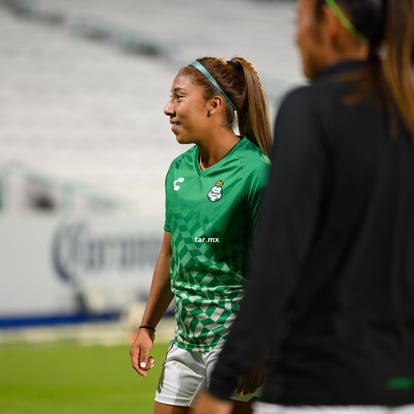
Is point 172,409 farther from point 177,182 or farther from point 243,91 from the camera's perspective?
point 243,91

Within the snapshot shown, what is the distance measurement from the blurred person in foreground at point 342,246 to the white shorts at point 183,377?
1674 millimetres

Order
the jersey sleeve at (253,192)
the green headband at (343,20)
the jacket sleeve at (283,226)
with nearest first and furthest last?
the jacket sleeve at (283,226), the green headband at (343,20), the jersey sleeve at (253,192)

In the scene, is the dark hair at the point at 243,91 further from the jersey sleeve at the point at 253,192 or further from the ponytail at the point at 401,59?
the ponytail at the point at 401,59

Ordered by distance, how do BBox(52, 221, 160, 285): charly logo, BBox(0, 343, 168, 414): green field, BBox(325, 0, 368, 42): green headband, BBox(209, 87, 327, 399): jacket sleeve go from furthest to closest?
1. BBox(52, 221, 160, 285): charly logo
2. BBox(0, 343, 168, 414): green field
3. BBox(325, 0, 368, 42): green headband
4. BBox(209, 87, 327, 399): jacket sleeve

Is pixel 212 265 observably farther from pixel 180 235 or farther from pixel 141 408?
pixel 141 408

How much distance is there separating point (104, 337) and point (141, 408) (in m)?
3.03

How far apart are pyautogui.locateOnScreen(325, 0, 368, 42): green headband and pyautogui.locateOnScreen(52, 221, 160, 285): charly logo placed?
7.85m

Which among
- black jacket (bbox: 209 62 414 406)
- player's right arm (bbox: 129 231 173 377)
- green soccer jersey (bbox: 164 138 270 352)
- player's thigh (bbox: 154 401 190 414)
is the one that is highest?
black jacket (bbox: 209 62 414 406)

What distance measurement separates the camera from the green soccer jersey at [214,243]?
11.0ft

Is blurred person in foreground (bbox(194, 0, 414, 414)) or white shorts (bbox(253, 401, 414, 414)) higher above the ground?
blurred person in foreground (bbox(194, 0, 414, 414))

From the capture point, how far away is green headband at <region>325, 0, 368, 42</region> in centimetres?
180

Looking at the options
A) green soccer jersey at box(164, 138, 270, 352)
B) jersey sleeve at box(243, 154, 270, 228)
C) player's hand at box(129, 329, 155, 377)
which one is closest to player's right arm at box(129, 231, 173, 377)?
player's hand at box(129, 329, 155, 377)

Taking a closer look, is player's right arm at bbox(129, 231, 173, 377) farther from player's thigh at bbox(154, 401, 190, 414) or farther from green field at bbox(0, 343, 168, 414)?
green field at bbox(0, 343, 168, 414)

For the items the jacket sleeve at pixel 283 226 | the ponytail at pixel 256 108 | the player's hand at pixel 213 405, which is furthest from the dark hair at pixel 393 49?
the ponytail at pixel 256 108
